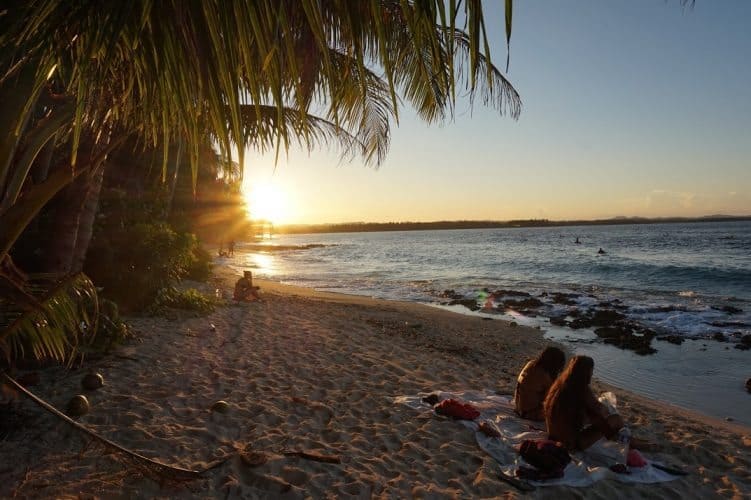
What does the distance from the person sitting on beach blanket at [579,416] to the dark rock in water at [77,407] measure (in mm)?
4291

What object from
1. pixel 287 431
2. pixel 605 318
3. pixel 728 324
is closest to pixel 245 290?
pixel 287 431

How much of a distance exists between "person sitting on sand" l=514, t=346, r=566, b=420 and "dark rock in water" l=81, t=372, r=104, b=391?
172 inches

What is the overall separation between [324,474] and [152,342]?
418 centimetres

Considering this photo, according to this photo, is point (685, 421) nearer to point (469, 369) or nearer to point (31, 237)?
point (469, 369)

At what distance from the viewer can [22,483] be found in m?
2.98

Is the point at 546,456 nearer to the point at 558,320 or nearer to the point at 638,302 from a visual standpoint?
the point at 558,320

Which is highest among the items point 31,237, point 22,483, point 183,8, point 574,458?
point 183,8

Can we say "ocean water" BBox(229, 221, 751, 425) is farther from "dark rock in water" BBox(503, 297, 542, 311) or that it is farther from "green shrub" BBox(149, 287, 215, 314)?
"green shrub" BBox(149, 287, 215, 314)

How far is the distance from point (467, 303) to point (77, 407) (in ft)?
44.4

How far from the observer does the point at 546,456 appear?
369 centimetres

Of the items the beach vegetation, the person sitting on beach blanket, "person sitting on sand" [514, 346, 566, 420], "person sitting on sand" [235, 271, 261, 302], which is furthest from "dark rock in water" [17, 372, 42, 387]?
"person sitting on sand" [235, 271, 261, 302]

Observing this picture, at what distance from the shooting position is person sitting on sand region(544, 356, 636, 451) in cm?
391

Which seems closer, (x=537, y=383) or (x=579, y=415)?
(x=579, y=415)

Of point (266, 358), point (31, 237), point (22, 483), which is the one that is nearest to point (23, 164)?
point (22, 483)
